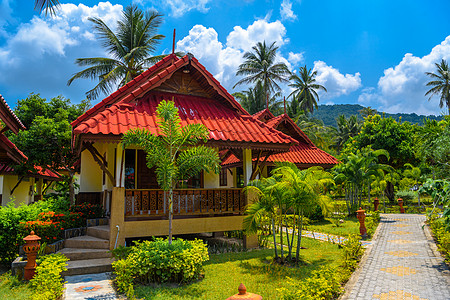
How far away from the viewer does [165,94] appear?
1121cm

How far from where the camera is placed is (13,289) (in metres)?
6.76

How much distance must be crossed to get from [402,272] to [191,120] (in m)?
6.90

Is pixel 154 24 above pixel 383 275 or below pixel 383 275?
above

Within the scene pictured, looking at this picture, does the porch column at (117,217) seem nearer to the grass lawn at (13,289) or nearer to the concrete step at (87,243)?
the concrete step at (87,243)

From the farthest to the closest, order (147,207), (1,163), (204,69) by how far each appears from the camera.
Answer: (1,163), (204,69), (147,207)

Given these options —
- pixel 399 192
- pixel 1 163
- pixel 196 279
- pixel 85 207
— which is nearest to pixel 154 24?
pixel 1 163

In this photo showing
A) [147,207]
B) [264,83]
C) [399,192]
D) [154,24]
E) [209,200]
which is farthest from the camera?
[264,83]

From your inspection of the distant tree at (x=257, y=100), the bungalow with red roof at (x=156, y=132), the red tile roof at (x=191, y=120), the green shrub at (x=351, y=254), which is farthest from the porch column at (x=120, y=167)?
the distant tree at (x=257, y=100)

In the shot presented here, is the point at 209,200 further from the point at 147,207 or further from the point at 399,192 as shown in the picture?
the point at 399,192

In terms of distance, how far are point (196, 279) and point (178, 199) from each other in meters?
2.73

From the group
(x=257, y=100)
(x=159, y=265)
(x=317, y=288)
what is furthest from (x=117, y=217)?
(x=257, y=100)

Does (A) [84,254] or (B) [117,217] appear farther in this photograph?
(B) [117,217]

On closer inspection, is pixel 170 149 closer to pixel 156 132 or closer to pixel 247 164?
pixel 156 132

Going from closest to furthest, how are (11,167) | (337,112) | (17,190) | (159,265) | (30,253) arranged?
(159,265) → (30,253) → (11,167) → (17,190) → (337,112)
